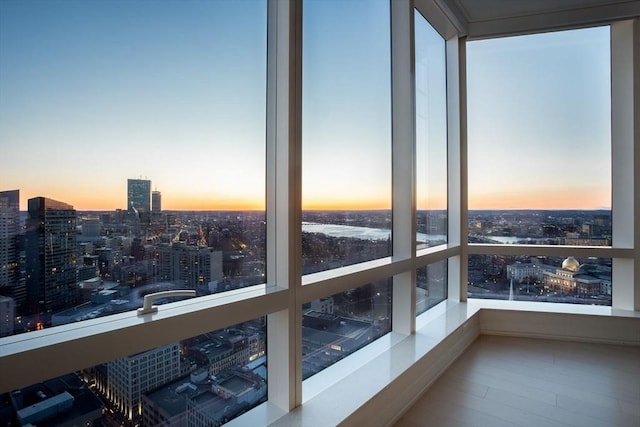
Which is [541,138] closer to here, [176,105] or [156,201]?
[176,105]

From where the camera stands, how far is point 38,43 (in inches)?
39.5

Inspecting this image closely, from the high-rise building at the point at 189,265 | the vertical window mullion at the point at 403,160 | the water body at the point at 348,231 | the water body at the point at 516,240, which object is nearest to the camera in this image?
the high-rise building at the point at 189,265

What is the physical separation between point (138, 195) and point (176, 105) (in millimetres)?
340

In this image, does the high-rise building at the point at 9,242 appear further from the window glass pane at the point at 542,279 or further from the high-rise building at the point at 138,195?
the window glass pane at the point at 542,279

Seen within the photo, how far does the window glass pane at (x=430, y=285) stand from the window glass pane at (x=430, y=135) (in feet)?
0.73

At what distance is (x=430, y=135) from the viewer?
132 inches

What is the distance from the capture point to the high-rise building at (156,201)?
1.26 metres

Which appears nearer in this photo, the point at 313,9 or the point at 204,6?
the point at 204,6

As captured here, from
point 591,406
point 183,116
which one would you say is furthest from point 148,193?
point 591,406

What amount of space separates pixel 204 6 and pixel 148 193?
0.74m

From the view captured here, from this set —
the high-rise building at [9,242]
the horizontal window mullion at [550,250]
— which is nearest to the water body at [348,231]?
the high-rise building at [9,242]

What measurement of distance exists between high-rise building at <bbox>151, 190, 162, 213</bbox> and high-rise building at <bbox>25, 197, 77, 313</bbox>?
9.2 inches

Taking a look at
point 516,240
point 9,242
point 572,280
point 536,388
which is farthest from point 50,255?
point 572,280

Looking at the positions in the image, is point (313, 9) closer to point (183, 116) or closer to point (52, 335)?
point (183, 116)
